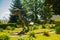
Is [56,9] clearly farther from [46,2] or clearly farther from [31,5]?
[31,5]

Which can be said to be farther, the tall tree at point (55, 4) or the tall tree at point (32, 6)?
the tall tree at point (32, 6)

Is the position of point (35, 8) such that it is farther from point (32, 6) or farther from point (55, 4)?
point (55, 4)

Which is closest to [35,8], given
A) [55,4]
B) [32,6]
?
[32,6]

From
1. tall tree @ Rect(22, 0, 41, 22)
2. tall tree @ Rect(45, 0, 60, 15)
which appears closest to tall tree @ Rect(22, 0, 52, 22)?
tall tree @ Rect(22, 0, 41, 22)

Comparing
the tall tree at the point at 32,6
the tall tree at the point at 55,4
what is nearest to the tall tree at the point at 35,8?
the tall tree at the point at 32,6

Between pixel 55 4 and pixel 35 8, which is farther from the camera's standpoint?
pixel 35 8

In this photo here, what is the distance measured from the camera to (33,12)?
62.2 m

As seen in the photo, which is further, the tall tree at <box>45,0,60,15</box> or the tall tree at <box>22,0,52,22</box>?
the tall tree at <box>22,0,52,22</box>

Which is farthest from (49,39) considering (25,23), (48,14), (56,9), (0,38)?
(48,14)

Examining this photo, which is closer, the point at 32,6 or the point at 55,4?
the point at 55,4

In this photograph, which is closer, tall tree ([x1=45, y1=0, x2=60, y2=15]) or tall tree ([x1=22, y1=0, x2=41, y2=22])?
tall tree ([x1=45, y1=0, x2=60, y2=15])

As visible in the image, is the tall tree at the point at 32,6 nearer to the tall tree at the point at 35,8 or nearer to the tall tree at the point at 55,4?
the tall tree at the point at 35,8

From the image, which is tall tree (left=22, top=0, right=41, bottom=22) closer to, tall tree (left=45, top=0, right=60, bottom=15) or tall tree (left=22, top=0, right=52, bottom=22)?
tall tree (left=22, top=0, right=52, bottom=22)

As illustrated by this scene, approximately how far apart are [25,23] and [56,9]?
18.8 m
